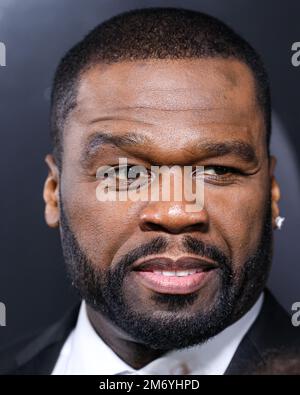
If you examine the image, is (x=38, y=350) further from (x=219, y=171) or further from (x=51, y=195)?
(x=219, y=171)

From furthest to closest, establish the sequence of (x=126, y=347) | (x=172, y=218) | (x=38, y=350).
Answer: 1. (x=38, y=350)
2. (x=126, y=347)
3. (x=172, y=218)

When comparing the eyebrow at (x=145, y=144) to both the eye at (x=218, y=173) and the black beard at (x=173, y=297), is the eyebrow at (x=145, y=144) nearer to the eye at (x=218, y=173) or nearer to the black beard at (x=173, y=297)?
the eye at (x=218, y=173)

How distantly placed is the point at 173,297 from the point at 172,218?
139mm

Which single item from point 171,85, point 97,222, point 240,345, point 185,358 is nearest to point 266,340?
point 240,345

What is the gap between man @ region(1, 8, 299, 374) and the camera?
105 cm

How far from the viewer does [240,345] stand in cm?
112

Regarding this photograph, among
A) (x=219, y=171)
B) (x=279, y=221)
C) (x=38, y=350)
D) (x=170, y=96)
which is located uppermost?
(x=170, y=96)

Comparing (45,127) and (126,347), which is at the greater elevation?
(45,127)

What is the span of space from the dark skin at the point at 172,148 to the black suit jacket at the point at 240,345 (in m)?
0.12

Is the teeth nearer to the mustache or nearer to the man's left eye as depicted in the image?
the mustache

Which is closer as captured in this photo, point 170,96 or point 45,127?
point 170,96

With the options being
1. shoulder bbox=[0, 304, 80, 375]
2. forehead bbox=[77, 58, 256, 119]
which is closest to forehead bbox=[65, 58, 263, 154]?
forehead bbox=[77, 58, 256, 119]

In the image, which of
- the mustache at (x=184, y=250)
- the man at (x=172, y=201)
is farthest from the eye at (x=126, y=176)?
the mustache at (x=184, y=250)
